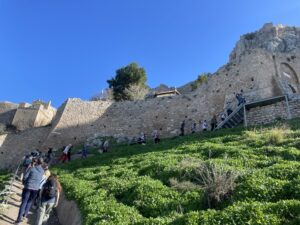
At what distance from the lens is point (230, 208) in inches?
285

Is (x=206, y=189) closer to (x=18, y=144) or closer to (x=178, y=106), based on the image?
(x=178, y=106)

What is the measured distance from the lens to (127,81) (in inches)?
1735

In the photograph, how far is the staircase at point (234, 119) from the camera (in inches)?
904

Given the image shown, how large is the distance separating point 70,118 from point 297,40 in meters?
32.9

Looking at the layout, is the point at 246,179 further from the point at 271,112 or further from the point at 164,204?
the point at 271,112

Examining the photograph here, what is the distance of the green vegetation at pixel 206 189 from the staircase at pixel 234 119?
29.5 feet

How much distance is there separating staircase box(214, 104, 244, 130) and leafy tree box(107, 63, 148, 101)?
20.3 meters

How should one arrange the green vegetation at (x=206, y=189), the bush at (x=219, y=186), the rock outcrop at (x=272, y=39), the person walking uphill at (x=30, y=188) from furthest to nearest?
the rock outcrop at (x=272, y=39) → the person walking uphill at (x=30, y=188) → the bush at (x=219, y=186) → the green vegetation at (x=206, y=189)

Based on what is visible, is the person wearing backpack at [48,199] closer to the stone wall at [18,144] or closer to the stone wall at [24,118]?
the stone wall at [18,144]

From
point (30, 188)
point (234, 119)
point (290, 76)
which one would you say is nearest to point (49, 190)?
point (30, 188)

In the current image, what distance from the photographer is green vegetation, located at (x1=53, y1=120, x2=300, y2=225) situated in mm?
7023

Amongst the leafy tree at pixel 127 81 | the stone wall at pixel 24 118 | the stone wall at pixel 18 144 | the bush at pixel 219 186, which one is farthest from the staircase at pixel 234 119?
the stone wall at pixel 24 118

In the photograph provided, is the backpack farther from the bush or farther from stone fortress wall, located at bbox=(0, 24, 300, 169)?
stone fortress wall, located at bbox=(0, 24, 300, 169)

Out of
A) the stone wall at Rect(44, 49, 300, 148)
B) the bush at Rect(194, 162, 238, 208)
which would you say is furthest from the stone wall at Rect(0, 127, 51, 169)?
the bush at Rect(194, 162, 238, 208)
